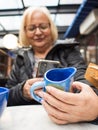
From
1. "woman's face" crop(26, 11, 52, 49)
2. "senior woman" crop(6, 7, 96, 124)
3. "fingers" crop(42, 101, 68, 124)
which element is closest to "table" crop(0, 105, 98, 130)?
"fingers" crop(42, 101, 68, 124)

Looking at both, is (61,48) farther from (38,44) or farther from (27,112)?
(27,112)

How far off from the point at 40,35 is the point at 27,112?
62cm

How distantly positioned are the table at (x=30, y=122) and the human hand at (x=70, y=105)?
0.02 meters

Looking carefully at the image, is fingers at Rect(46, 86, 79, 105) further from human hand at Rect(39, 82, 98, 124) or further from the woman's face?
the woman's face

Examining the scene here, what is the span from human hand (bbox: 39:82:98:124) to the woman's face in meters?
0.71

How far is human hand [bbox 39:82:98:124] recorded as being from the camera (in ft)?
1.50

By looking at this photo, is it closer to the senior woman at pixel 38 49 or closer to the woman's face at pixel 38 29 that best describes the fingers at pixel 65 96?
the senior woman at pixel 38 49

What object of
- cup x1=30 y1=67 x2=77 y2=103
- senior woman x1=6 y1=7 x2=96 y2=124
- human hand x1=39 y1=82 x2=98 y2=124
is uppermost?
cup x1=30 y1=67 x2=77 y2=103

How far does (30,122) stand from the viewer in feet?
1.71

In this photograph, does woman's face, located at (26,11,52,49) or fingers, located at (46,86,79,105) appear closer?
fingers, located at (46,86,79,105)

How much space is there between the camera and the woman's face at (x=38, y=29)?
1.17m

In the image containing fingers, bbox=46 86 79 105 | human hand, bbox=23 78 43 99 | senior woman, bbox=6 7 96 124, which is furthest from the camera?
senior woman, bbox=6 7 96 124

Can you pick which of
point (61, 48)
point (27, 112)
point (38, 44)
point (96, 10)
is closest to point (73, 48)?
point (61, 48)

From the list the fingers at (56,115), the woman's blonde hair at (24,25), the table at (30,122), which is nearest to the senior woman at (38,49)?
the woman's blonde hair at (24,25)
